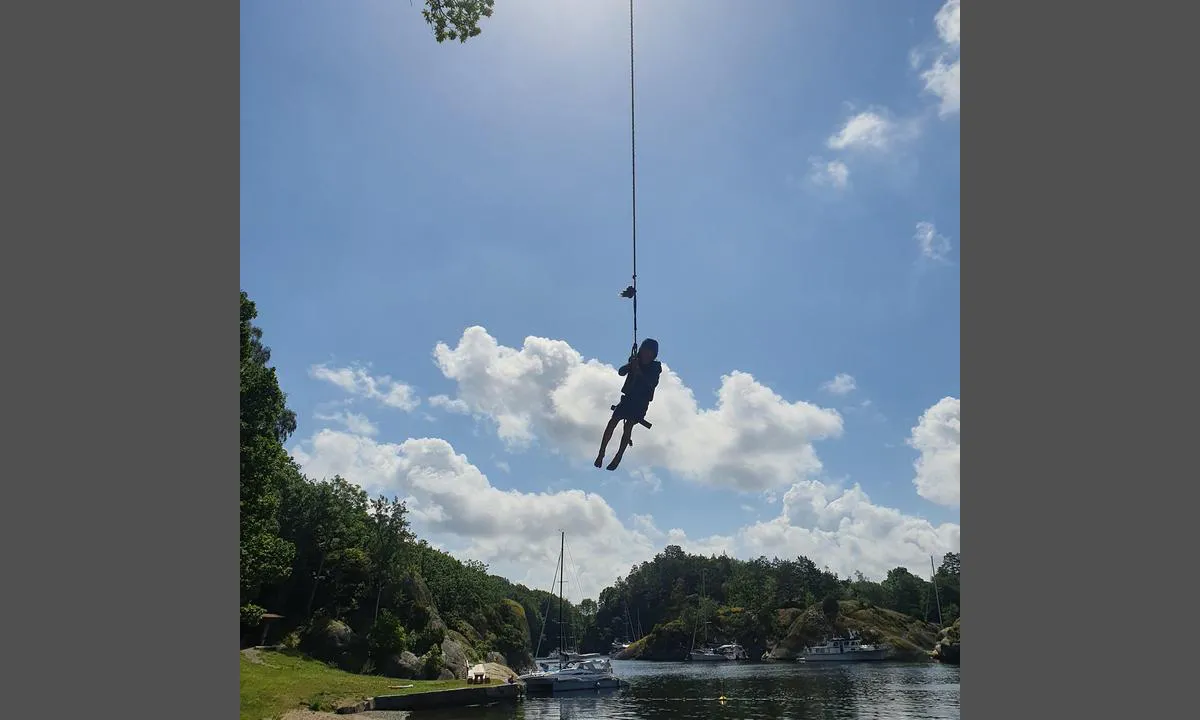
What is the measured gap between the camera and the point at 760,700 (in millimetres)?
44656

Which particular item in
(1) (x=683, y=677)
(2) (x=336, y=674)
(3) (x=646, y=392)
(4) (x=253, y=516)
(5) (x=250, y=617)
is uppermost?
(3) (x=646, y=392)

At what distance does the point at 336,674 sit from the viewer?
128 ft

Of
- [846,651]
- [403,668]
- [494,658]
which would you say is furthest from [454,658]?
[846,651]

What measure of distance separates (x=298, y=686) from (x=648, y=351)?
85.6ft

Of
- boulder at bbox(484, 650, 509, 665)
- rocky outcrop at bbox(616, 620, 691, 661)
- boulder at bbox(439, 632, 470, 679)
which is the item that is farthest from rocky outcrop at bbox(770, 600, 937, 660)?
boulder at bbox(439, 632, 470, 679)

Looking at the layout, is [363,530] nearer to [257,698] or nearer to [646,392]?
[257,698]

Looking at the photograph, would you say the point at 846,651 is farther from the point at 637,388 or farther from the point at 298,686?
the point at 637,388

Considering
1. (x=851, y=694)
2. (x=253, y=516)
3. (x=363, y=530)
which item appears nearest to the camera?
(x=253, y=516)

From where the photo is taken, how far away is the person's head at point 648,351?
11.9 meters

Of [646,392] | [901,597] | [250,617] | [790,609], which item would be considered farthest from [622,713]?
[901,597]

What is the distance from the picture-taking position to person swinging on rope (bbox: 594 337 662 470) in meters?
12.0

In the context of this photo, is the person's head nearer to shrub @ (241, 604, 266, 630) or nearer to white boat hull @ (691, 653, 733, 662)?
shrub @ (241, 604, 266, 630)

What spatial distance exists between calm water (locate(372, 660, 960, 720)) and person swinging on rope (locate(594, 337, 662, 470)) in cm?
2551

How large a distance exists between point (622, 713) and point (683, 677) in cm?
3160
